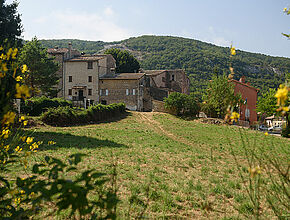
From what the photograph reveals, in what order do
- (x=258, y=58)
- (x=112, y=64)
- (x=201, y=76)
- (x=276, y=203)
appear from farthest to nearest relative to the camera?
(x=258, y=58)
(x=201, y=76)
(x=112, y=64)
(x=276, y=203)

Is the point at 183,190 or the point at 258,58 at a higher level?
the point at 258,58

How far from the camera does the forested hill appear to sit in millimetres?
74562

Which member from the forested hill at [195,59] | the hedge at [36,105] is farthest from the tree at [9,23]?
the forested hill at [195,59]

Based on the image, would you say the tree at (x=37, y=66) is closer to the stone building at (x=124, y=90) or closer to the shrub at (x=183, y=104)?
the stone building at (x=124, y=90)

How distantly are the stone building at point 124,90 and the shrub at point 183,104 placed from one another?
7.24 meters

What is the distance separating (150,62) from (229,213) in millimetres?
86236

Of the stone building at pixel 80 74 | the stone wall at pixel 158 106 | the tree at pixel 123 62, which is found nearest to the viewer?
the stone wall at pixel 158 106

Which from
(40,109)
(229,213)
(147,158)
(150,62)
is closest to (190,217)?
(229,213)

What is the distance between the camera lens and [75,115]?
23062 mm

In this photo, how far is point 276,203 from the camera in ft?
18.9

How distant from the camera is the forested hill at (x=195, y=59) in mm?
74562

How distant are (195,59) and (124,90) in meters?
55.2

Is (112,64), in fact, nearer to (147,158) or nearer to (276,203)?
(147,158)

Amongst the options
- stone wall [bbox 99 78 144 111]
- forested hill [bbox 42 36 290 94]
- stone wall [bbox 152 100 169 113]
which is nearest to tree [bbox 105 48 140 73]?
stone wall [bbox 99 78 144 111]
